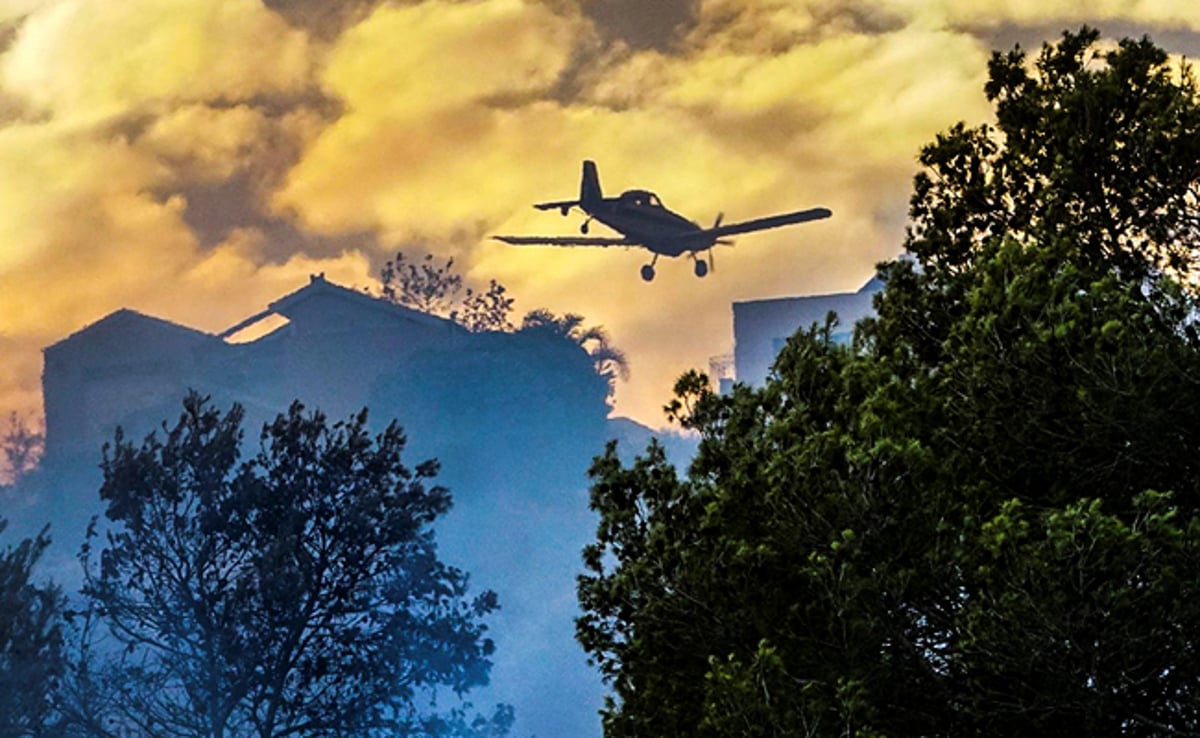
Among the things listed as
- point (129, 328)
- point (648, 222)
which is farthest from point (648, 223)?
point (129, 328)

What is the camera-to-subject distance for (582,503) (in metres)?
62.9

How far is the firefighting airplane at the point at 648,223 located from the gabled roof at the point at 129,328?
13.8m

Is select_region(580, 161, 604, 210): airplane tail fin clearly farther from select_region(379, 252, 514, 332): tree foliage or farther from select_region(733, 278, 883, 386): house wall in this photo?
select_region(733, 278, 883, 386): house wall

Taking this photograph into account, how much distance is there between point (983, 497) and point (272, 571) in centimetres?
1815

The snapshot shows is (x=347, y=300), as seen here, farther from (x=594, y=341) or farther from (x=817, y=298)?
(x=817, y=298)

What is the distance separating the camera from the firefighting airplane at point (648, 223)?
2598 inches

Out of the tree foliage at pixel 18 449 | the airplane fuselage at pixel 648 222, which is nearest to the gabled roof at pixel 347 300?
the airplane fuselage at pixel 648 222

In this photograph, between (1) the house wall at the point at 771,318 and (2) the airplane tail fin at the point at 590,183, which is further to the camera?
(2) the airplane tail fin at the point at 590,183

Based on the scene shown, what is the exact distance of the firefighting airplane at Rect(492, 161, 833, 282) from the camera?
66000 mm

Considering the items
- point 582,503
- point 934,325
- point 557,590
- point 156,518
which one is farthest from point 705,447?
point 582,503

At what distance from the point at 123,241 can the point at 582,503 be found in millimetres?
27220

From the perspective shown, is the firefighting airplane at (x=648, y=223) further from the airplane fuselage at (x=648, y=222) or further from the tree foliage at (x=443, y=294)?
the tree foliage at (x=443, y=294)

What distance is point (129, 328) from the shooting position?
64.1 m

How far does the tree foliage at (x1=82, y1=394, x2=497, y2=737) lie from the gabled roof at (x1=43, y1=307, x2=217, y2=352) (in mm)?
35882
